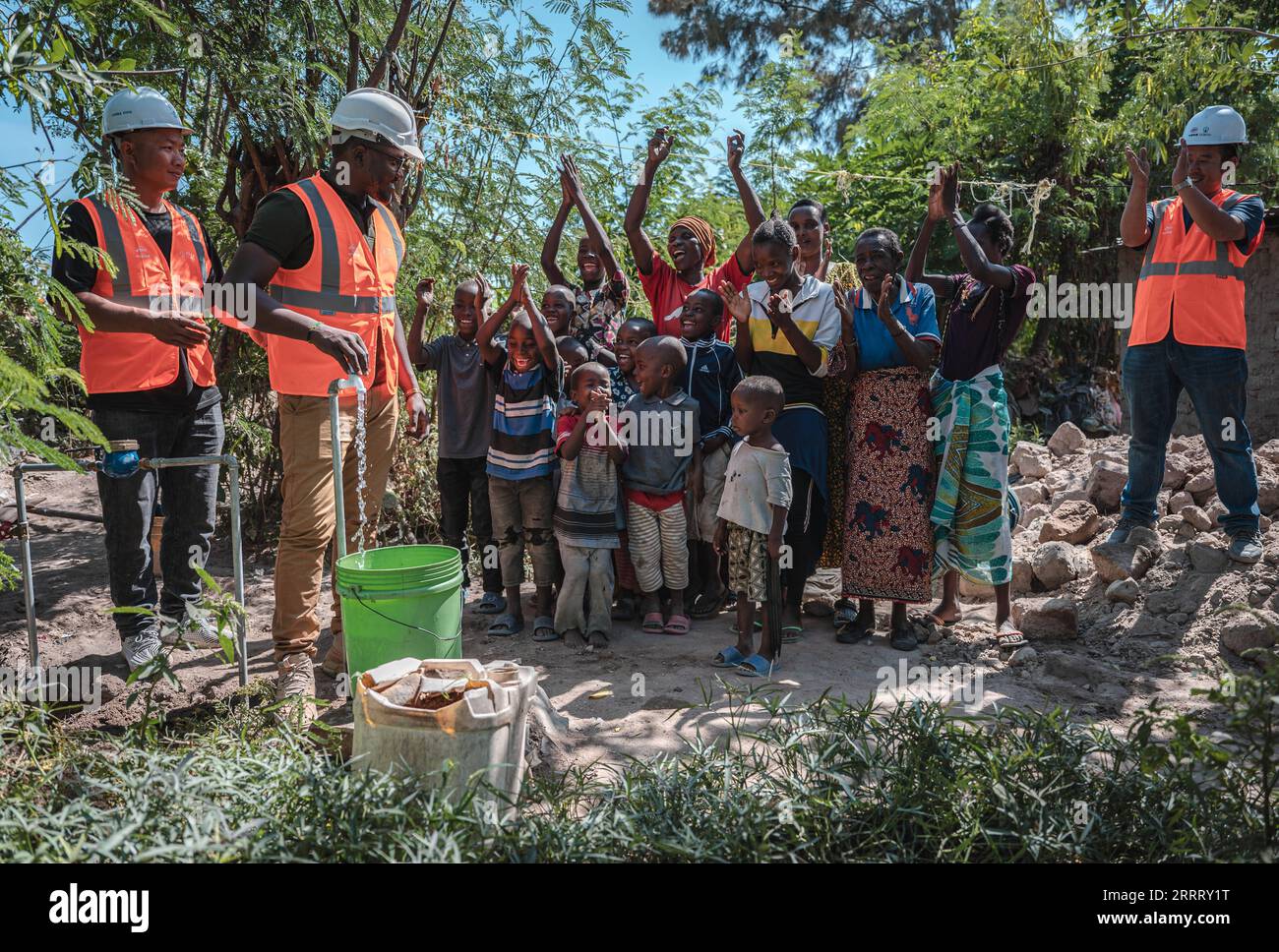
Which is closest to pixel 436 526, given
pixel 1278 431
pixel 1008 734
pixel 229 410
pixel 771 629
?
pixel 229 410

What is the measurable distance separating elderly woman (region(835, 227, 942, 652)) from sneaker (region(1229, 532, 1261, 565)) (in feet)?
5.10

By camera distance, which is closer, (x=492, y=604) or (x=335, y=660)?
(x=335, y=660)

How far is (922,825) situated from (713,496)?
97.3 inches

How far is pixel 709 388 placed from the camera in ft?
15.4

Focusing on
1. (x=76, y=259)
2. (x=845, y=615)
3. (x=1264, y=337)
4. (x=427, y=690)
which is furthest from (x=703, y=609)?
(x=1264, y=337)

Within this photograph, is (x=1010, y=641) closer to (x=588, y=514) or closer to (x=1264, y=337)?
(x=588, y=514)

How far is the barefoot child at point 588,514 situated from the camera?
14.8 ft

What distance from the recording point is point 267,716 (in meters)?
3.16

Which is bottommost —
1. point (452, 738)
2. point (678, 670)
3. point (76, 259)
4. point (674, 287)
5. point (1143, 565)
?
point (678, 670)

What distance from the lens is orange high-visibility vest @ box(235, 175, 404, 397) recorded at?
3.57m

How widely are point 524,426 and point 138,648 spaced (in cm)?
195

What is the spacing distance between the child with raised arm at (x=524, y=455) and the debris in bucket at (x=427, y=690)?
1877mm

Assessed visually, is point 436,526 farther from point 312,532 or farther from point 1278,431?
point 1278,431

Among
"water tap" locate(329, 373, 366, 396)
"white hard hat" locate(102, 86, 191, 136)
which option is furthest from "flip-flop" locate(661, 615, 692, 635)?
"white hard hat" locate(102, 86, 191, 136)
